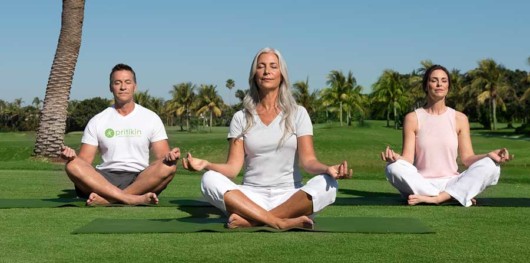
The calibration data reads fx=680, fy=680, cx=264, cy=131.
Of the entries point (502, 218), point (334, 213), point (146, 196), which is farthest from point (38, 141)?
point (502, 218)

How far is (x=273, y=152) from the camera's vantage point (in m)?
5.52

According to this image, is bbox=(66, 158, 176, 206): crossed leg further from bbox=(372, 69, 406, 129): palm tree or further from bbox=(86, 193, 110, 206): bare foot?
bbox=(372, 69, 406, 129): palm tree

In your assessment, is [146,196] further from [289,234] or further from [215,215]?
[289,234]

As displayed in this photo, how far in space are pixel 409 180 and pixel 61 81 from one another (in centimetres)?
1331

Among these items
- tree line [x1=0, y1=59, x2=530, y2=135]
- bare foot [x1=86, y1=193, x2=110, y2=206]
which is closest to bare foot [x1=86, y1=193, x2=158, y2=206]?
bare foot [x1=86, y1=193, x2=110, y2=206]

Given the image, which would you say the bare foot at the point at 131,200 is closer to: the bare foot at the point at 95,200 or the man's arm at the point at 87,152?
the bare foot at the point at 95,200

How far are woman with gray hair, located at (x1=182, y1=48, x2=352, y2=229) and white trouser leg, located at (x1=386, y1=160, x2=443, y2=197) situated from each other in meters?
2.26

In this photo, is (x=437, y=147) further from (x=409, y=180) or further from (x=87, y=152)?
(x=87, y=152)

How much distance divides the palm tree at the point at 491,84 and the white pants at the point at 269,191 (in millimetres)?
75797

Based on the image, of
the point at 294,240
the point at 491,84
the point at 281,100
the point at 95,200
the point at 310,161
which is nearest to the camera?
the point at 294,240

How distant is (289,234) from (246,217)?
41 centimetres

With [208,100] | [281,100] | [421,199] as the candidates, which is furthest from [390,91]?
[281,100]

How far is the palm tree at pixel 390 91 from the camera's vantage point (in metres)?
85.2

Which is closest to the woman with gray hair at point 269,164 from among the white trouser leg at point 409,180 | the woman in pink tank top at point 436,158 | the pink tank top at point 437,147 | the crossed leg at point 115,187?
the crossed leg at point 115,187
